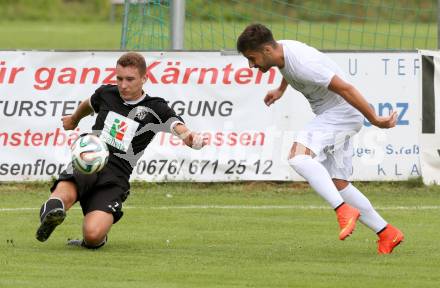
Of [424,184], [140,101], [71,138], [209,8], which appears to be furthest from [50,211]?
[209,8]

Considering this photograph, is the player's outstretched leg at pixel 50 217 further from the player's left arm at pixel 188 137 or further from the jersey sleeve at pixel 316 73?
the jersey sleeve at pixel 316 73

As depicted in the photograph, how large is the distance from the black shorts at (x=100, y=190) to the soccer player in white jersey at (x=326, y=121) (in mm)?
1382

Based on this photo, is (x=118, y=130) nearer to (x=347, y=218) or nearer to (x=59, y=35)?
(x=347, y=218)

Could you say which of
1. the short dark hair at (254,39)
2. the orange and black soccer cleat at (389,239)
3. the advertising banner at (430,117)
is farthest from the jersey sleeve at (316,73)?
the advertising banner at (430,117)

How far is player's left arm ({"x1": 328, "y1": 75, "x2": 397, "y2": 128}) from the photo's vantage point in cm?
844

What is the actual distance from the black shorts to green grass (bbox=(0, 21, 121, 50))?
21850 mm

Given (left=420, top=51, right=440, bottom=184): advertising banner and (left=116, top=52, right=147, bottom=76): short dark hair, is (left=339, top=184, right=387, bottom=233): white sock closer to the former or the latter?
(left=116, top=52, right=147, bottom=76): short dark hair

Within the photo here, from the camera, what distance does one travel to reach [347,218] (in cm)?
837

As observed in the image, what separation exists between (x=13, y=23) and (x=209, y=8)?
30428mm

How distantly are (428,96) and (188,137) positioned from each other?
505cm

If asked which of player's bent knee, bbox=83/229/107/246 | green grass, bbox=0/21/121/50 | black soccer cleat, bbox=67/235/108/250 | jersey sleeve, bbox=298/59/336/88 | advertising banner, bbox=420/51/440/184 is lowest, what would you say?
green grass, bbox=0/21/121/50

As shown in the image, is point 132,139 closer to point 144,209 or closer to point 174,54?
point 144,209

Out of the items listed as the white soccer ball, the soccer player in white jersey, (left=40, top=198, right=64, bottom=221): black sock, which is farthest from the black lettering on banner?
(left=40, top=198, right=64, bottom=221): black sock

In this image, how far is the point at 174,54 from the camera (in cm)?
1323
